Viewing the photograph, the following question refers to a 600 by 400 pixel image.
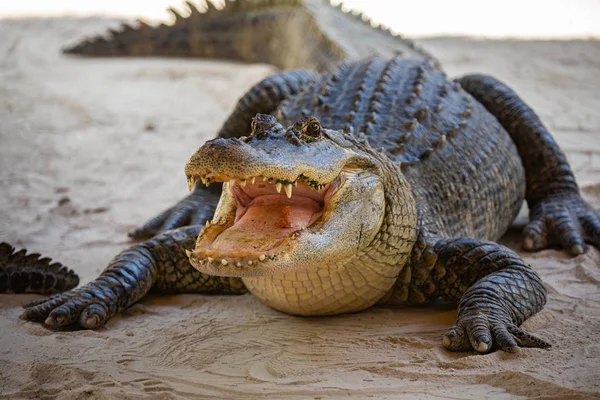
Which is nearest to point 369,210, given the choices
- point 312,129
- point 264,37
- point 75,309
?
point 312,129

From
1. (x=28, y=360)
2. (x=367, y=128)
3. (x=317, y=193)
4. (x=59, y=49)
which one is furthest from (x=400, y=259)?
(x=59, y=49)

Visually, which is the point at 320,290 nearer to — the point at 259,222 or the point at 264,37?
the point at 259,222

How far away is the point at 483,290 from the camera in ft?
9.92

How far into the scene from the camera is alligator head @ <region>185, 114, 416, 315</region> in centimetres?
254

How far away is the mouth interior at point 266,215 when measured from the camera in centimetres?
267

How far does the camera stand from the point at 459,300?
3270mm

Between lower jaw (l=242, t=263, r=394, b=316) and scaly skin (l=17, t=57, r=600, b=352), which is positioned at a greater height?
scaly skin (l=17, t=57, r=600, b=352)

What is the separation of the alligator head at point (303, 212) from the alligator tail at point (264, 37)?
318 centimetres

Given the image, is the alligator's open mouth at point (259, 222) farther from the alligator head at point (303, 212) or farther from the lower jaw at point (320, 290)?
the lower jaw at point (320, 290)

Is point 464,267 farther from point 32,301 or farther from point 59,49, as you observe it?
point 59,49

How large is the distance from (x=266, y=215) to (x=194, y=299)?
98cm

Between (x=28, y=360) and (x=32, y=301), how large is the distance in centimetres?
72

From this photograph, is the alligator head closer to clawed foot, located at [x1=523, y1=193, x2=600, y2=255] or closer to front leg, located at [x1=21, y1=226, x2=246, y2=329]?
front leg, located at [x1=21, y1=226, x2=246, y2=329]

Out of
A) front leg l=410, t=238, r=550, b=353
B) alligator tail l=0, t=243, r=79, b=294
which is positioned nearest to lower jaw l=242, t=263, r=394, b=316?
front leg l=410, t=238, r=550, b=353
